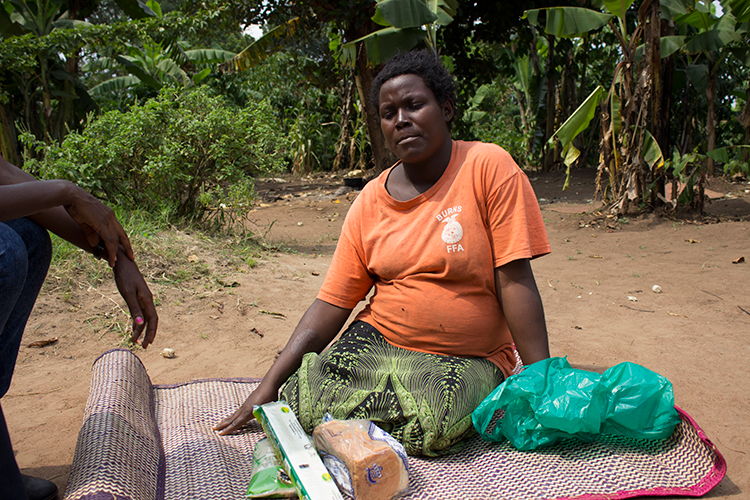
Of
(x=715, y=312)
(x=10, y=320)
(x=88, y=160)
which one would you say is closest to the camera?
(x=10, y=320)

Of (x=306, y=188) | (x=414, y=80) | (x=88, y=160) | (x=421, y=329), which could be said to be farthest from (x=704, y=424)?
(x=306, y=188)

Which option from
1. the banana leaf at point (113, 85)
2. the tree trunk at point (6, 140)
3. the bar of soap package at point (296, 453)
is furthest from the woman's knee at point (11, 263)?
the banana leaf at point (113, 85)

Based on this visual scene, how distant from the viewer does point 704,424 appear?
2152 mm

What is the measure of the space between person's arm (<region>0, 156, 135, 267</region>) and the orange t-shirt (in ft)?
3.14

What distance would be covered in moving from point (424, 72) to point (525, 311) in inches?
38.2

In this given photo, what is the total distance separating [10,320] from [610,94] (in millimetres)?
6797

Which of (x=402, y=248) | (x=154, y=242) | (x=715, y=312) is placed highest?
(x=402, y=248)

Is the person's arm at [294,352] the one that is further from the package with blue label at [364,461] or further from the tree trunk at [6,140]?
the tree trunk at [6,140]

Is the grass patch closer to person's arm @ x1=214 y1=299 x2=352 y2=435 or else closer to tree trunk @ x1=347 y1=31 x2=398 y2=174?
person's arm @ x1=214 y1=299 x2=352 y2=435

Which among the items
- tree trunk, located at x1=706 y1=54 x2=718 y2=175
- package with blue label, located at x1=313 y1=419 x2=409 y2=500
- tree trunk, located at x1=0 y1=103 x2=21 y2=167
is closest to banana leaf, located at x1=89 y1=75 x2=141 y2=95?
tree trunk, located at x1=0 y1=103 x2=21 y2=167

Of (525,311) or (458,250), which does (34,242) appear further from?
(525,311)

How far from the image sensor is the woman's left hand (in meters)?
1.67

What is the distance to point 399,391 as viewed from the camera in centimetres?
185

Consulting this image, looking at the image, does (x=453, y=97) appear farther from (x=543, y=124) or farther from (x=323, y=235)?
(x=543, y=124)
